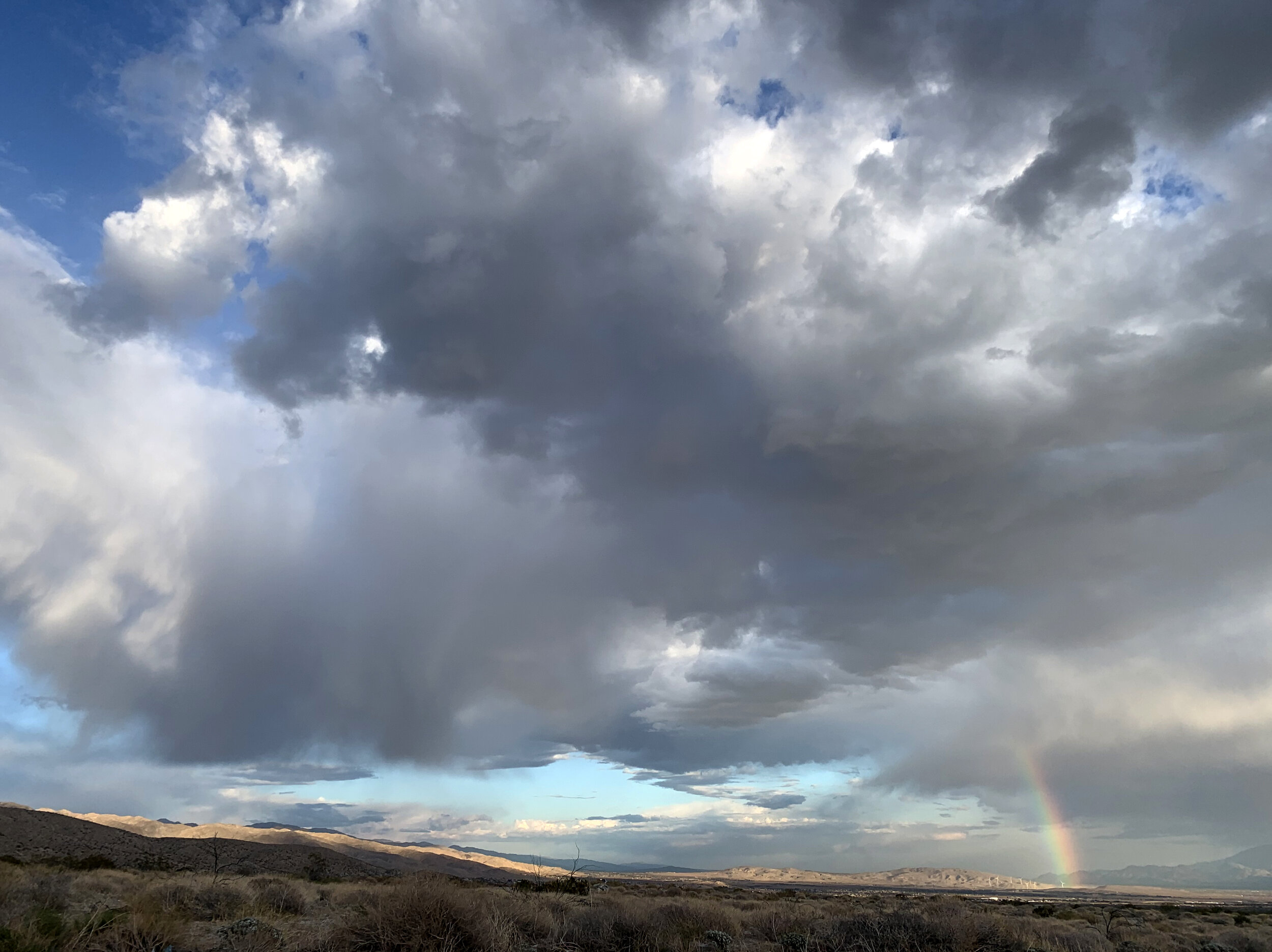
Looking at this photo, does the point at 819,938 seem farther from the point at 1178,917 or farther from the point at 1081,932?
the point at 1178,917

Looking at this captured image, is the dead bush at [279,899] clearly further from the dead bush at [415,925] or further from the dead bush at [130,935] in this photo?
the dead bush at [415,925]

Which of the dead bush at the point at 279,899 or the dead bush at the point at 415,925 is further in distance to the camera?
the dead bush at the point at 279,899

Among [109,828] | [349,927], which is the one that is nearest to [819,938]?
[349,927]

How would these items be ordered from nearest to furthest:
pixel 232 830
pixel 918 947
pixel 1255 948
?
pixel 918 947
pixel 1255 948
pixel 232 830

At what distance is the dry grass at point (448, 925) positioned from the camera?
41.4 feet

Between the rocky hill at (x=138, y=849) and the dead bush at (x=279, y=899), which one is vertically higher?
the dead bush at (x=279, y=899)

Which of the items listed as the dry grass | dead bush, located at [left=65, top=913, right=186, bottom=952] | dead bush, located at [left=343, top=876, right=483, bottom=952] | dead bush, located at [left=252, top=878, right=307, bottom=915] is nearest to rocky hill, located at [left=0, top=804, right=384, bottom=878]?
dead bush, located at [left=252, top=878, right=307, bottom=915]

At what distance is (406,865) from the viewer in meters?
121

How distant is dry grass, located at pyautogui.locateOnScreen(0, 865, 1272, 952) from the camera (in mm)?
12609

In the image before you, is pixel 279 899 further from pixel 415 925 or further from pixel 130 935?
pixel 415 925

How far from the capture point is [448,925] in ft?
43.9

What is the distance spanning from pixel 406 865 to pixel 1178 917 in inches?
4264

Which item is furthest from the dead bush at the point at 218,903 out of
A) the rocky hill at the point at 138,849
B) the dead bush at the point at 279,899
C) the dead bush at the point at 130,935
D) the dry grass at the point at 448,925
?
the rocky hill at the point at 138,849

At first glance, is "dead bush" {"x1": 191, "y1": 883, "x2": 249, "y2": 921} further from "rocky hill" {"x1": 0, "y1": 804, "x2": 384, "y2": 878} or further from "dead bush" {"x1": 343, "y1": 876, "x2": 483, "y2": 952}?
"rocky hill" {"x1": 0, "y1": 804, "x2": 384, "y2": 878}
